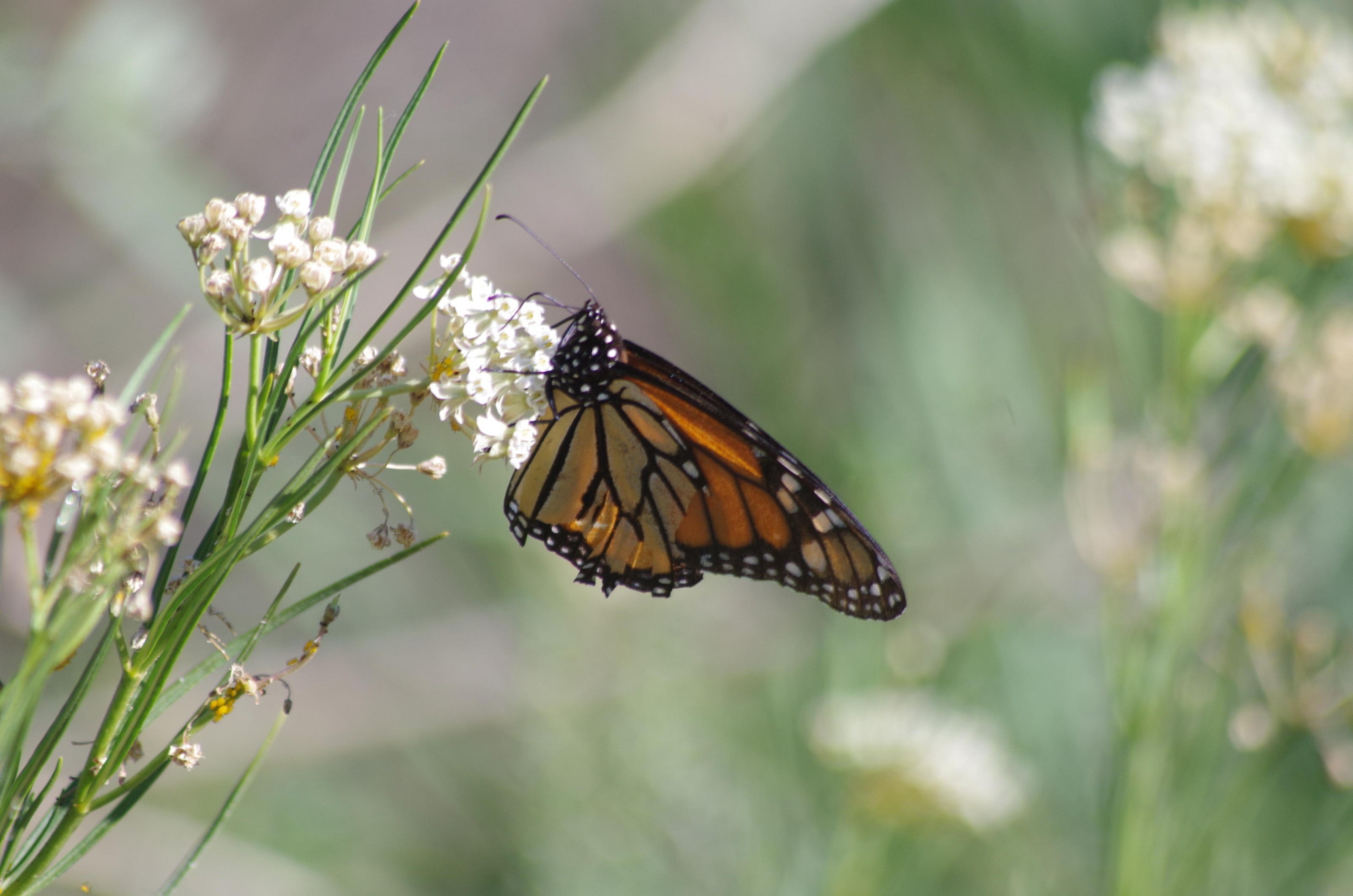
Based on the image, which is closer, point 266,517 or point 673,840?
point 266,517

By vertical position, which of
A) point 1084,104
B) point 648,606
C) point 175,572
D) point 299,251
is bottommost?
point 175,572

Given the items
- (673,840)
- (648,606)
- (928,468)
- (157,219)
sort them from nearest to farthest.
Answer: (157,219) → (673,840) → (648,606) → (928,468)

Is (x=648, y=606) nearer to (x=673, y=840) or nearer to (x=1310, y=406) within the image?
(x=673, y=840)

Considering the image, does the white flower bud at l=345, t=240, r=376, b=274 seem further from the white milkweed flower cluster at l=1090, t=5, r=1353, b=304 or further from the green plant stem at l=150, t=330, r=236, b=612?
the white milkweed flower cluster at l=1090, t=5, r=1353, b=304

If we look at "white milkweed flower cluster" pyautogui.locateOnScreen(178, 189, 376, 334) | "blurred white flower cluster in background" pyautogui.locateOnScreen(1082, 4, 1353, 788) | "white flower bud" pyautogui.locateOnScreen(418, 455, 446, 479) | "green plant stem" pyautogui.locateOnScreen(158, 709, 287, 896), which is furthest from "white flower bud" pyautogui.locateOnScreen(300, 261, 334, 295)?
"blurred white flower cluster in background" pyautogui.locateOnScreen(1082, 4, 1353, 788)

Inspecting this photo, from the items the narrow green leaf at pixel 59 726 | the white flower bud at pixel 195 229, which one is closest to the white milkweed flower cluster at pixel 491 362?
the white flower bud at pixel 195 229

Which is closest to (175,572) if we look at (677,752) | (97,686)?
(677,752)

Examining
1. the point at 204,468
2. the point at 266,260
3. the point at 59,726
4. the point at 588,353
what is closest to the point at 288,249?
the point at 266,260
